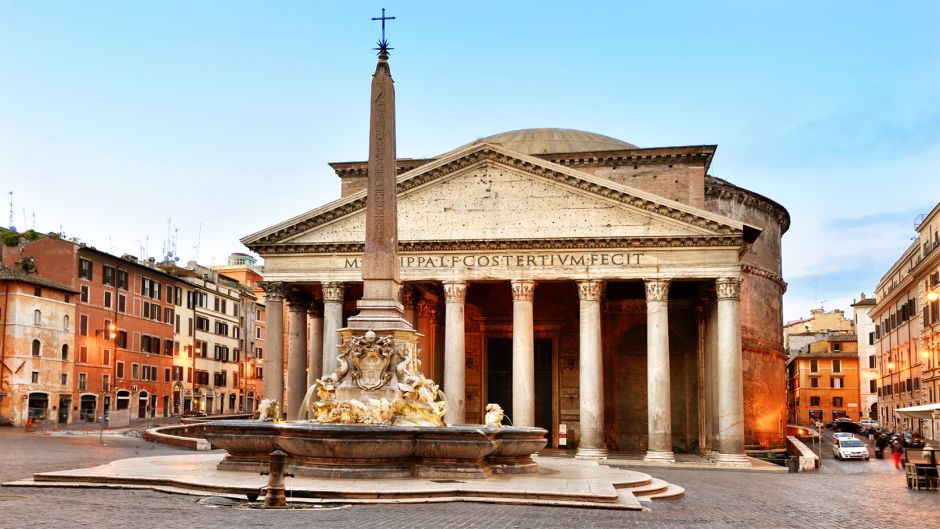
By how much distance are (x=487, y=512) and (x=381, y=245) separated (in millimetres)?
6283

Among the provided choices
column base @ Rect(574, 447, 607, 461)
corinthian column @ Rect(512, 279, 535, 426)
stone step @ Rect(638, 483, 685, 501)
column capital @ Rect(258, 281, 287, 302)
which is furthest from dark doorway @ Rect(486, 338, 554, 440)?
stone step @ Rect(638, 483, 685, 501)

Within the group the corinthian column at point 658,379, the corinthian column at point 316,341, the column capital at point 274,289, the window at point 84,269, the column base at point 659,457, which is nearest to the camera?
the column base at point 659,457

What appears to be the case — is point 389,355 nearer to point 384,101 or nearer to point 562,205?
point 384,101

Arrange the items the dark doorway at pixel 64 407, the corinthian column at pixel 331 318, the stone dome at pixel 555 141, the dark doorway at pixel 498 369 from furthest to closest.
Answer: the dark doorway at pixel 64 407, the stone dome at pixel 555 141, the dark doorway at pixel 498 369, the corinthian column at pixel 331 318

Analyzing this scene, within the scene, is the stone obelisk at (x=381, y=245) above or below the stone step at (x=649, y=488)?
above

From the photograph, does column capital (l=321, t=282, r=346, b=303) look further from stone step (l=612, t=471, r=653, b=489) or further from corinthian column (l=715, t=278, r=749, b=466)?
stone step (l=612, t=471, r=653, b=489)

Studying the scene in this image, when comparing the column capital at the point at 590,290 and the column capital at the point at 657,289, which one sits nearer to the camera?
the column capital at the point at 657,289

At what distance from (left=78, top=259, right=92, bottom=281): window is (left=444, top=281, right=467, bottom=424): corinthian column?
90.6 ft

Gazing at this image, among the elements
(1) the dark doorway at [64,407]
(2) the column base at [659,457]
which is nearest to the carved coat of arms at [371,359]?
(2) the column base at [659,457]

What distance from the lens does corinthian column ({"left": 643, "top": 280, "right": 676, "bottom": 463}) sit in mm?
33469

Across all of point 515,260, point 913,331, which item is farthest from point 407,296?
point 913,331

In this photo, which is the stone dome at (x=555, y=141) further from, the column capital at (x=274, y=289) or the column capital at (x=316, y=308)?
the column capital at (x=274, y=289)

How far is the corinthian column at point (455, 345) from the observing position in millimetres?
34906

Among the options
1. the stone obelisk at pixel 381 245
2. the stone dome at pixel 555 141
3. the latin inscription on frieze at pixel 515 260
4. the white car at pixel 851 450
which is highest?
the stone dome at pixel 555 141
